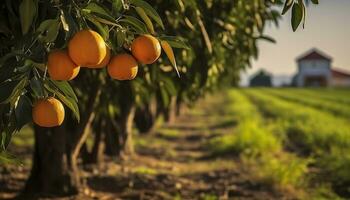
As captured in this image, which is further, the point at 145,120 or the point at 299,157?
the point at 145,120

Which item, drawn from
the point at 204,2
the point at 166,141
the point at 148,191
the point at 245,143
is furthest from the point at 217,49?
the point at 166,141

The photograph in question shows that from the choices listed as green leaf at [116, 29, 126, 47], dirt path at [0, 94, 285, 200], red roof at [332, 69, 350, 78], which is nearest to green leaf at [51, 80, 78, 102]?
green leaf at [116, 29, 126, 47]

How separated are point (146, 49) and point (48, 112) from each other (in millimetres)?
416

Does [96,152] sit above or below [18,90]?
below

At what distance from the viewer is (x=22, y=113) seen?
2045 mm

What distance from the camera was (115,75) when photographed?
1975 millimetres

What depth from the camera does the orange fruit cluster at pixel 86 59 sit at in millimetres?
1789

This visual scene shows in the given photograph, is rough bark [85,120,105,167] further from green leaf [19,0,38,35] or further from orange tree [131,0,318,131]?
green leaf [19,0,38,35]

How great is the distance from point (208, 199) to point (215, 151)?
536 cm

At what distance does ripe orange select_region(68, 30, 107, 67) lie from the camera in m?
1.77

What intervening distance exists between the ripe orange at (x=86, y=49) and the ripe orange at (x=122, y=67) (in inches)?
5.6

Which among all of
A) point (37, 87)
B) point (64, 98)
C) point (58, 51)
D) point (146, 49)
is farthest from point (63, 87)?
point (146, 49)

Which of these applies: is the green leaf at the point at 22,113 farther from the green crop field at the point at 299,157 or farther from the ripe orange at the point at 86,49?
the green crop field at the point at 299,157

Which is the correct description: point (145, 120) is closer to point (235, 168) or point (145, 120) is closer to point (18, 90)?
point (235, 168)
